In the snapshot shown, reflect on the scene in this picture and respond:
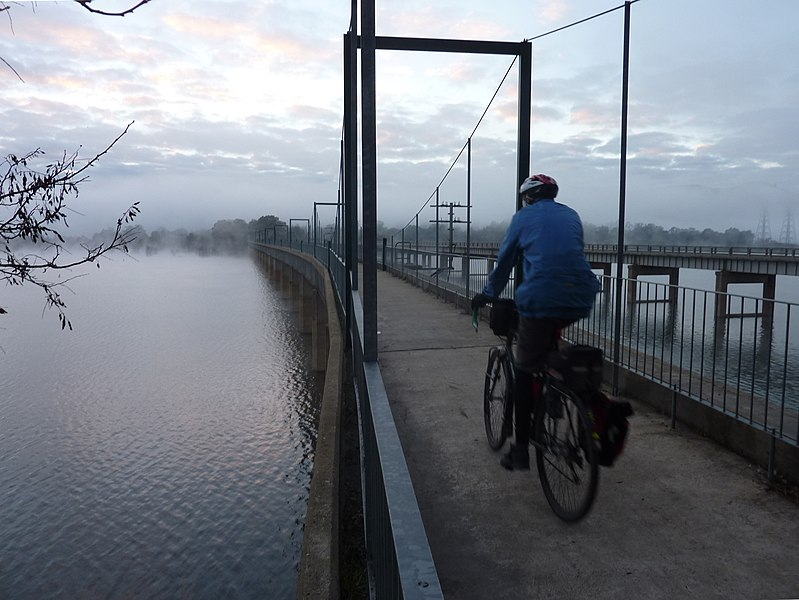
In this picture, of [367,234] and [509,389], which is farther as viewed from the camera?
[367,234]

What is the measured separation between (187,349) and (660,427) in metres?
26.6

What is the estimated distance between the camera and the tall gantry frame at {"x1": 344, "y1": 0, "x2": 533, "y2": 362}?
15.1ft

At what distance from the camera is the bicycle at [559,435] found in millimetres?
2691

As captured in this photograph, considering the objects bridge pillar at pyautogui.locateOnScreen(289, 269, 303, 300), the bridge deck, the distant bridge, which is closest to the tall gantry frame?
the bridge deck

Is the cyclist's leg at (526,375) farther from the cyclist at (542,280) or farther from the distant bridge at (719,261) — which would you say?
the distant bridge at (719,261)

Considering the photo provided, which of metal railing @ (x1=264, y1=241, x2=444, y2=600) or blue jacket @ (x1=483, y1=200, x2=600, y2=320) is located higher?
blue jacket @ (x1=483, y1=200, x2=600, y2=320)

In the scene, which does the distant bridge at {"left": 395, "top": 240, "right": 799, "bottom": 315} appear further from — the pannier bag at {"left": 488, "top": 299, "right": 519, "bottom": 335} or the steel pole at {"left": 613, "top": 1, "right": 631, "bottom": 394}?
the pannier bag at {"left": 488, "top": 299, "right": 519, "bottom": 335}

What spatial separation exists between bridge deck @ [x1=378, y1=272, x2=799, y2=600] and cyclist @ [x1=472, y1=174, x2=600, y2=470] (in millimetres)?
491

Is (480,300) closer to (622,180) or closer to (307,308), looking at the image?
(622,180)

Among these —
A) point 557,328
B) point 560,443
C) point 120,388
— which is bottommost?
point 120,388

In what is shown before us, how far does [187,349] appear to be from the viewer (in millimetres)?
28250

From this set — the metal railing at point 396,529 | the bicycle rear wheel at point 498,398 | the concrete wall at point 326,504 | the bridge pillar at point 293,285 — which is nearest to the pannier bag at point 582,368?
the bicycle rear wheel at point 498,398

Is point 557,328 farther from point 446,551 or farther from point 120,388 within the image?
point 120,388

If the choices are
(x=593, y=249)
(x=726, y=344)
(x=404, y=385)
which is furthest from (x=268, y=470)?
(x=593, y=249)
